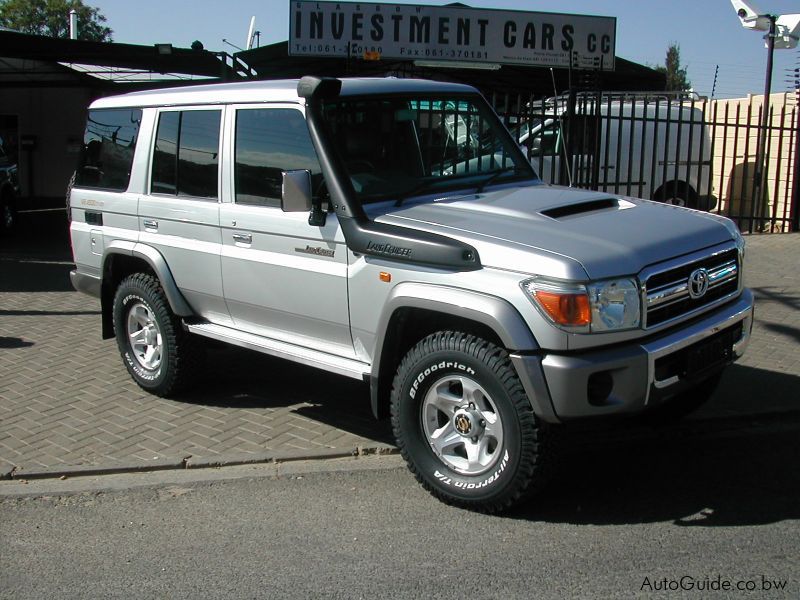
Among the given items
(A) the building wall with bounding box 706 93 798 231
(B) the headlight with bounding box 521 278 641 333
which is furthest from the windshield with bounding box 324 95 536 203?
(A) the building wall with bounding box 706 93 798 231

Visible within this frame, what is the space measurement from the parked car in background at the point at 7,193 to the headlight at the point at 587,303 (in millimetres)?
14324

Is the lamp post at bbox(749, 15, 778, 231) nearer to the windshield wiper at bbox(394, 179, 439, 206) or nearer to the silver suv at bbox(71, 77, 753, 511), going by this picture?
the silver suv at bbox(71, 77, 753, 511)

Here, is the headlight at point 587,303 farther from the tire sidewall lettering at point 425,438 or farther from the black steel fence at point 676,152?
the black steel fence at point 676,152

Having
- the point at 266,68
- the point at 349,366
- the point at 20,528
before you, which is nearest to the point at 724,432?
the point at 349,366

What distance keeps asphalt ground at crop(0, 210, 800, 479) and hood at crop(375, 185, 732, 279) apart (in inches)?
58.3

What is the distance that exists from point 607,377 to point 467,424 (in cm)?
76

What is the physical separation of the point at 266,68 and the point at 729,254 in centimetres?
1589

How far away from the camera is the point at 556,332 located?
3.81 meters

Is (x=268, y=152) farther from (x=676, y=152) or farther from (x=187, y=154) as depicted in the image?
(x=676, y=152)

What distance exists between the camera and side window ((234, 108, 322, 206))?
16.1ft

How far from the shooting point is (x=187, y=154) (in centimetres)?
572

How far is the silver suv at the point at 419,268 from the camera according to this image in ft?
12.8

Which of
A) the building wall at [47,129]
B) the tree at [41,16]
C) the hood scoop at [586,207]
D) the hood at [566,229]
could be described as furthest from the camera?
the tree at [41,16]

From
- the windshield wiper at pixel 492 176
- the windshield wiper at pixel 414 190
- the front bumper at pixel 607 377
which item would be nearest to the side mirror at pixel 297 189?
the windshield wiper at pixel 414 190
